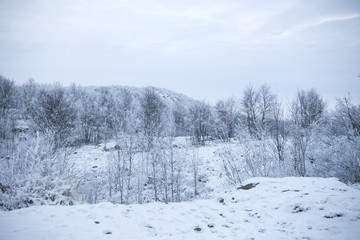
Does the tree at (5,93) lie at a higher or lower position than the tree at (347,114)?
higher

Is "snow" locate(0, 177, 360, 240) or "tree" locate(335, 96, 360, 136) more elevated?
"tree" locate(335, 96, 360, 136)

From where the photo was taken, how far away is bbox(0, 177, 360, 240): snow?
11.4 ft

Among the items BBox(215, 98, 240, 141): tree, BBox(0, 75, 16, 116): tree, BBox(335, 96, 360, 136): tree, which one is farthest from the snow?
BBox(0, 75, 16, 116): tree

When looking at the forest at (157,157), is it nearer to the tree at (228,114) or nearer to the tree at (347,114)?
the tree at (347,114)

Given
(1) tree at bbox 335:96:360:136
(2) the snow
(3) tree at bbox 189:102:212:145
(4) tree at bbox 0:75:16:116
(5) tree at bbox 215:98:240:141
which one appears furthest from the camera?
(5) tree at bbox 215:98:240:141

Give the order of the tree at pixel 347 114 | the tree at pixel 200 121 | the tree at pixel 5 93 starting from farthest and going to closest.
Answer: the tree at pixel 200 121 < the tree at pixel 5 93 < the tree at pixel 347 114

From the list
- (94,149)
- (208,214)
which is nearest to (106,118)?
(94,149)

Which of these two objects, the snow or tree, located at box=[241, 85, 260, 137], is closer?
the snow

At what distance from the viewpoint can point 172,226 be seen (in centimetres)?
407

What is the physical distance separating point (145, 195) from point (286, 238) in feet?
46.7

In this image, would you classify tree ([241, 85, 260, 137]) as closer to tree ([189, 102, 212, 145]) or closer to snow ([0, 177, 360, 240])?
tree ([189, 102, 212, 145])

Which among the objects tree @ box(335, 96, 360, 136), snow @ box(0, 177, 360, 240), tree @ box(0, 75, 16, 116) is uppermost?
tree @ box(0, 75, 16, 116)

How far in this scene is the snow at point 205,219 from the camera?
347 cm

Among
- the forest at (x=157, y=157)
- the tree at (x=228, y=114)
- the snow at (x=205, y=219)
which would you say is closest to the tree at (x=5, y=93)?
the forest at (x=157, y=157)
